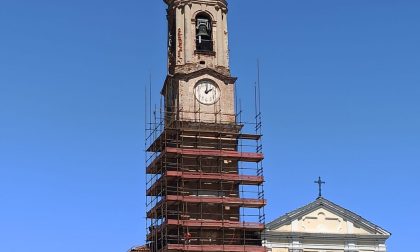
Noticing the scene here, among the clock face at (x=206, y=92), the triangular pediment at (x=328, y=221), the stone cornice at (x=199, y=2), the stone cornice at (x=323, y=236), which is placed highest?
the stone cornice at (x=199, y=2)

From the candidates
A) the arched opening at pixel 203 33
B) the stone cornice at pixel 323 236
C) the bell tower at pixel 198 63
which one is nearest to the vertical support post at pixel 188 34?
the bell tower at pixel 198 63

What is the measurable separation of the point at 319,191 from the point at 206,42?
47.9ft

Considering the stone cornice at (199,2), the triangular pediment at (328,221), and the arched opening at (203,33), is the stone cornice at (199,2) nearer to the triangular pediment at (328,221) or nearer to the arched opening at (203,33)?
the arched opening at (203,33)

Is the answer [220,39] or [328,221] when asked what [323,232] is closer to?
[328,221]

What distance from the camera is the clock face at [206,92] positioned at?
6281 centimetres

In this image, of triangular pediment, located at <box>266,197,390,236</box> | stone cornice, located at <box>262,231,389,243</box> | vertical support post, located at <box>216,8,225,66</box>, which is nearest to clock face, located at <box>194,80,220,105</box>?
vertical support post, located at <box>216,8,225,66</box>

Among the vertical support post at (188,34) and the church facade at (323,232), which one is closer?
the church facade at (323,232)

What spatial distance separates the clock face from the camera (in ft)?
206

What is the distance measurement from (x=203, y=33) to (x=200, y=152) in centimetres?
1032

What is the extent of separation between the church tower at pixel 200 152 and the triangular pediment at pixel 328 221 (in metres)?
2.64

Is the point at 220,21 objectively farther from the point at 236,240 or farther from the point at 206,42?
the point at 236,240

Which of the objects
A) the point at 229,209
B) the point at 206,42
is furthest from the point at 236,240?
the point at 206,42

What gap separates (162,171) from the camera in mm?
60656

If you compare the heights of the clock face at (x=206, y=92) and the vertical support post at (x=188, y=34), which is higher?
the vertical support post at (x=188, y=34)
